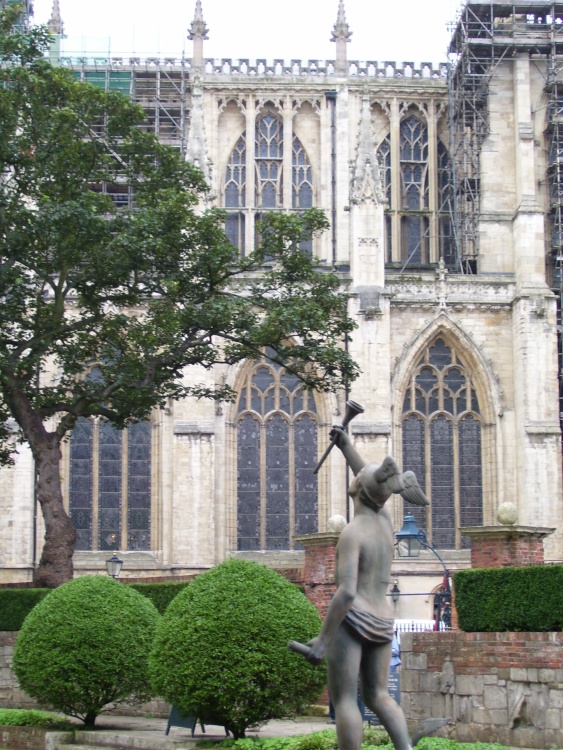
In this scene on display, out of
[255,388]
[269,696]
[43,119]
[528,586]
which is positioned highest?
[43,119]

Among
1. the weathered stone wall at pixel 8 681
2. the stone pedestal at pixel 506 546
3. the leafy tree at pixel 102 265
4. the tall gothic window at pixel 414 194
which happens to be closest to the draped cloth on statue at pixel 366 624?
the stone pedestal at pixel 506 546

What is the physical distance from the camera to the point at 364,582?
9.73 meters

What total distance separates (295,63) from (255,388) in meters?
11.2

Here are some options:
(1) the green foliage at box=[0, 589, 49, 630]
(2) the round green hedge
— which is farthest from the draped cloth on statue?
(1) the green foliage at box=[0, 589, 49, 630]

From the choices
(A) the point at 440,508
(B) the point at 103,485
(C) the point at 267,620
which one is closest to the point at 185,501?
(B) the point at 103,485

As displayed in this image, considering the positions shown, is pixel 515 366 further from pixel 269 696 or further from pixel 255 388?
pixel 269 696

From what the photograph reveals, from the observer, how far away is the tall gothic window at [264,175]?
128ft

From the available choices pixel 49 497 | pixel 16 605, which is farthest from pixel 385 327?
pixel 16 605

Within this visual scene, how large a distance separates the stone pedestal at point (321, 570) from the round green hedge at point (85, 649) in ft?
A: 12.9

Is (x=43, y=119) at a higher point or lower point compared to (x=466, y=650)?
higher

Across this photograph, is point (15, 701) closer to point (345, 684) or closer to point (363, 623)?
point (345, 684)

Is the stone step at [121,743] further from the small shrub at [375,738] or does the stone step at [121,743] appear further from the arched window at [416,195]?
the arched window at [416,195]

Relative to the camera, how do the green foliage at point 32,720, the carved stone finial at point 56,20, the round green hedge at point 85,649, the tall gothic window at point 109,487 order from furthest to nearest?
1. the carved stone finial at point 56,20
2. the tall gothic window at point 109,487
3. the green foliage at point 32,720
4. the round green hedge at point 85,649

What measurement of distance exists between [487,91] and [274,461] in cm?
1279
